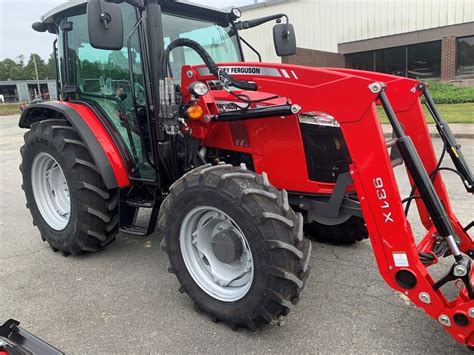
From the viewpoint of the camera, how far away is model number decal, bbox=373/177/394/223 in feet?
7.82

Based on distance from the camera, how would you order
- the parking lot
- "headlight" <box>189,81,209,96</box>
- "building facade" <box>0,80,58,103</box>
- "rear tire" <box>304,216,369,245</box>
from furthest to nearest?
"building facade" <box>0,80,58,103</box>, "rear tire" <box>304,216,369,245</box>, "headlight" <box>189,81,209,96</box>, the parking lot

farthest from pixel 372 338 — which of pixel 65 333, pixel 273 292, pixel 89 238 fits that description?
pixel 89 238

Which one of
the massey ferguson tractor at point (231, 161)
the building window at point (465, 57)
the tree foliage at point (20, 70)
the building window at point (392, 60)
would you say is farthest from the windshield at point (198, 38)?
the tree foliage at point (20, 70)

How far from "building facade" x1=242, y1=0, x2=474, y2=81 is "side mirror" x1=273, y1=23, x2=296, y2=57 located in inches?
548

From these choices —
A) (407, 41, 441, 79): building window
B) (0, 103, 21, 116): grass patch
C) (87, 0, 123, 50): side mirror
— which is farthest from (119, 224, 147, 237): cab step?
(0, 103, 21, 116): grass patch

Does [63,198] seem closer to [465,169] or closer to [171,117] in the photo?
[171,117]

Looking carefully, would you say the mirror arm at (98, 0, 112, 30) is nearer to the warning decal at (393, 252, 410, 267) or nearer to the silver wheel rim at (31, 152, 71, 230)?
the silver wheel rim at (31, 152, 71, 230)

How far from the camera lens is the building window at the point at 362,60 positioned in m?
21.6

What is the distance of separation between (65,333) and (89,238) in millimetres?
1133

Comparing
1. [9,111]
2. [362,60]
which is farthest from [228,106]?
[9,111]

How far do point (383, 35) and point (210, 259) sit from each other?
2057 centimetres

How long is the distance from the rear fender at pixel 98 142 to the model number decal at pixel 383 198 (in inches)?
89.3

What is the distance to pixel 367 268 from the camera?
11.8 ft

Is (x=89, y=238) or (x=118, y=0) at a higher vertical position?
(x=118, y=0)
